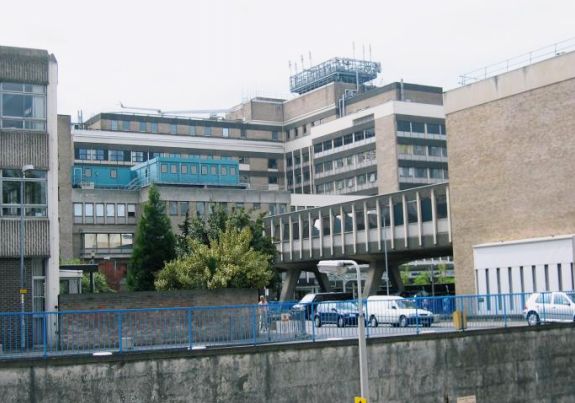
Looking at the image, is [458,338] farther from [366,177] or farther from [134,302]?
[366,177]

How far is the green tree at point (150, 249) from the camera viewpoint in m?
51.0

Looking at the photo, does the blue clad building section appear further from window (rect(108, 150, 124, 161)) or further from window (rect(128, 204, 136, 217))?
window (rect(108, 150, 124, 161))

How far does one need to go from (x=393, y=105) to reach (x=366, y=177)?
1001 cm

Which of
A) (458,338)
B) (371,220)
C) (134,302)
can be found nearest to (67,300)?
(134,302)

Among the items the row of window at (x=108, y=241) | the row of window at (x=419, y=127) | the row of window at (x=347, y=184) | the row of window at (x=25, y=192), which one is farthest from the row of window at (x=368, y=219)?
the row of window at (x=347, y=184)

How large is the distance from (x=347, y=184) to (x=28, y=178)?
79.9 m

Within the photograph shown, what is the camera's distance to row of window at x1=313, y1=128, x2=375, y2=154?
4171 inches

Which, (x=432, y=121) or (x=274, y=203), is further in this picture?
(x=432, y=121)

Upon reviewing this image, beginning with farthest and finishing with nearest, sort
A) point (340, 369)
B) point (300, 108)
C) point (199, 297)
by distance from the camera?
1. point (300, 108)
2. point (199, 297)
3. point (340, 369)

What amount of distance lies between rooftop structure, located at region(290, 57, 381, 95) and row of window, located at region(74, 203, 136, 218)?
157ft

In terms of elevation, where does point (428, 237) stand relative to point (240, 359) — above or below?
above

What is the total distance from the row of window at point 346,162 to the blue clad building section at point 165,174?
65.6 ft

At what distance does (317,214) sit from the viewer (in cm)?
6756

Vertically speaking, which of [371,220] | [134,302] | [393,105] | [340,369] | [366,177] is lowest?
[340,369]
